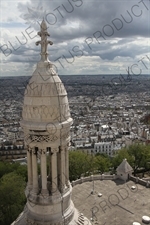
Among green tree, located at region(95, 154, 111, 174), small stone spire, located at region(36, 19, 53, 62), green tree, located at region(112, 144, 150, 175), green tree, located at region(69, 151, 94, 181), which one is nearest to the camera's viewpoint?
small stone spire, located at region(36, 19, 53, 62)

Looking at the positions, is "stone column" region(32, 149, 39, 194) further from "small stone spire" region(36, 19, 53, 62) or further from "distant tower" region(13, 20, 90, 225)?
"small stone spire" region(36, 19, 53, 62)

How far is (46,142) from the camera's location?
13336mm

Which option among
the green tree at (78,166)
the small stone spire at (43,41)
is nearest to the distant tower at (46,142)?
the small stone spire at (43,41)

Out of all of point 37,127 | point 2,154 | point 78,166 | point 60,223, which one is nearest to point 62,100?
point 37,127

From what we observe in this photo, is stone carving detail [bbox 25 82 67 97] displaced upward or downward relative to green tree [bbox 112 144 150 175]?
upward

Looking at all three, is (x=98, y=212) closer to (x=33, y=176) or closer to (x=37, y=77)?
(x=33, y=176)

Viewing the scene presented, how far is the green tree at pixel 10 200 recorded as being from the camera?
36.5m

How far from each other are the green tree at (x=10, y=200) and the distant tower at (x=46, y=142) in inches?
943

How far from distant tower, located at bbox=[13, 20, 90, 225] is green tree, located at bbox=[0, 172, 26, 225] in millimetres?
23949

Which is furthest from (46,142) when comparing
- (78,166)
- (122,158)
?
(122,158)

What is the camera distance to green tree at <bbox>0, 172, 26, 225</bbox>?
1438 inches

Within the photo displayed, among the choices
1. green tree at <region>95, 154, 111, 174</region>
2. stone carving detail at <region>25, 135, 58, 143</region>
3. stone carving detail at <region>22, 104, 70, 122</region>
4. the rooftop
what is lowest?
green tree at <region>95, 154, 111, 174</region>

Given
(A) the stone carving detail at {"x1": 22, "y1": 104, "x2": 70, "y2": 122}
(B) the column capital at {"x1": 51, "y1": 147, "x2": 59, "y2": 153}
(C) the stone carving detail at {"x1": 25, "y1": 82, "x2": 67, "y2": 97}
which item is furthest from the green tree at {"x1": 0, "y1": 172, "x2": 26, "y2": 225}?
(C) the stone carving detail at {"x1": 25, "y1": 82, "x2": 67, "y2": 97}

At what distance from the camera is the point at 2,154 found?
91.1 m
